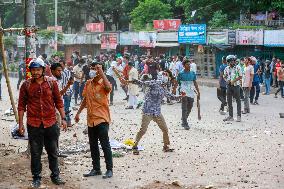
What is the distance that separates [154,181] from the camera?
761 centimetres

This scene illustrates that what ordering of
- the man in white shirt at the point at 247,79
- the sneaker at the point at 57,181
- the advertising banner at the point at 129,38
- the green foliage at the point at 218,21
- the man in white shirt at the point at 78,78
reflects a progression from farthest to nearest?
the advertising banner at the point at 129,38 < the green foliage at the point at 218,21 < the man in white shirt at the point at 78,78 < the man in white shirt at the point at 247,79 < the sneaker at the point at 57,181

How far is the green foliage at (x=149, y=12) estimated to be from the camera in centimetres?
3872

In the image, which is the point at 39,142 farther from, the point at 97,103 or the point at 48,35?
the point at 48,35

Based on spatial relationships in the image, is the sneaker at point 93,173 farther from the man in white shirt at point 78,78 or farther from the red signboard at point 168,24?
the red signboard at point 168,24

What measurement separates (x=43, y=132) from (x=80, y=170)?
1.33 m

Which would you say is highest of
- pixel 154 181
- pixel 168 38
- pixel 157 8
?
pixel 157 8

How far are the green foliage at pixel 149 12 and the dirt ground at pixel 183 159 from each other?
25.5 m

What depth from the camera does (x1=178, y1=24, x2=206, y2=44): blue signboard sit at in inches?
1183

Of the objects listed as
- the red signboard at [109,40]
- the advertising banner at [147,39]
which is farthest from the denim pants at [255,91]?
the red signboard at [109,40]

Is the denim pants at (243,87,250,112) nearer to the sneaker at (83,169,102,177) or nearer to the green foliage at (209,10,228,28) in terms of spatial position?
the sneaker at (83,169,102,177)

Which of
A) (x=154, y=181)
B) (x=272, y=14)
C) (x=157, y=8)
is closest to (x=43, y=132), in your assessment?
(x=154, y=181)

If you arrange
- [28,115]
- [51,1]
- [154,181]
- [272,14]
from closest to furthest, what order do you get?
1. [28,115]
2. [154,181]
3. [272,14]
4. [51,1]

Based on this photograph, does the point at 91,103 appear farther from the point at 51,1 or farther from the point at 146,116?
the point at 51,1

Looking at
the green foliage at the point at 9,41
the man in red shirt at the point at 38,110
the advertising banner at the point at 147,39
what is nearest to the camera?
the man in red shirt at the point at 38,110
